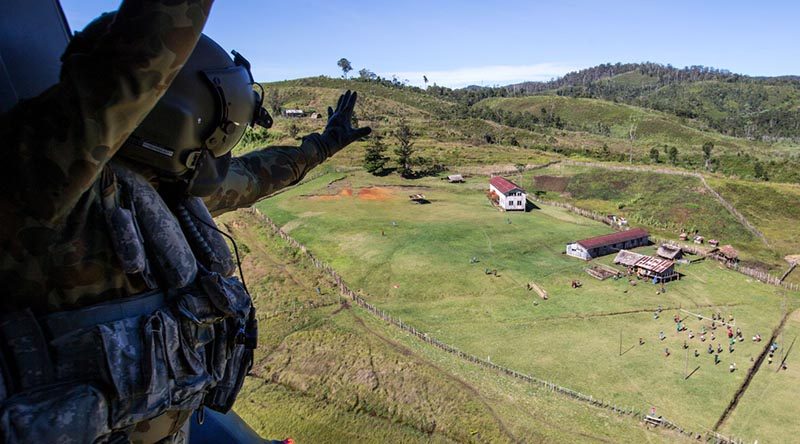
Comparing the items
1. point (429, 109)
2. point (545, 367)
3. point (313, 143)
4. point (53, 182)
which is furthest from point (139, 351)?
point (429, 109)

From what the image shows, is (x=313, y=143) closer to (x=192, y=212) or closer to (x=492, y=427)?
(x=192, y=212)

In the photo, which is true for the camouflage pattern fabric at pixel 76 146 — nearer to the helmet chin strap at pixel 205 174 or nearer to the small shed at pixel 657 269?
the helmet chin strap at pixel 205 174

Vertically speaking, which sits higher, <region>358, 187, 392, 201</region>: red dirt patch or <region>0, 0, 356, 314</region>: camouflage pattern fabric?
<region>0, 0, 356, 314</region>: camouflage pattern fabric

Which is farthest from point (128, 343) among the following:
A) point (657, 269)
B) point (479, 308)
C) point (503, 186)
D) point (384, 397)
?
point (503, 186)

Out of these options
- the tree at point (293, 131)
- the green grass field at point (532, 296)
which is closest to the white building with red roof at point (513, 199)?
the green grass field at point (532, 296)

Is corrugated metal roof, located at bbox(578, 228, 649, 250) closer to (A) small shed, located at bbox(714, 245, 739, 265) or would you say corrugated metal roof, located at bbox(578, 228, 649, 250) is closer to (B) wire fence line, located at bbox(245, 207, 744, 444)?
(A) small shed, located at bbox(714, 245, 739, 265)

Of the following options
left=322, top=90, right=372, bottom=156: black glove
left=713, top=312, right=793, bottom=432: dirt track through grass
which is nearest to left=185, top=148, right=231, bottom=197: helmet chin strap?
left=322, top=90, right=372, bottom=156: black glove

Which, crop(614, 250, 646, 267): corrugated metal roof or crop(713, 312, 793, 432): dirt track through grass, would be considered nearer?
crop(713, 312, 793, 432): dirt track through grass
